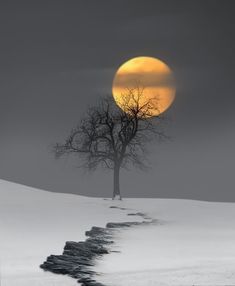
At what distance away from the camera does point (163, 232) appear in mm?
24594

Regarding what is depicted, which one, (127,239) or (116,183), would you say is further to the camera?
(116,183)

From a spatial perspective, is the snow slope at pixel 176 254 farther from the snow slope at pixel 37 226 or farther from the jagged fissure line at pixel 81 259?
the snow slope at pixel 37 226

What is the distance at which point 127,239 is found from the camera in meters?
21.4

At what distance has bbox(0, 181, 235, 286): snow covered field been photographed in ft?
39.8

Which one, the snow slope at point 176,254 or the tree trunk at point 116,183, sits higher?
the tree trunk at point 116,183

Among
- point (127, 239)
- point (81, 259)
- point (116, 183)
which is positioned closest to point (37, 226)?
point (127, 239)

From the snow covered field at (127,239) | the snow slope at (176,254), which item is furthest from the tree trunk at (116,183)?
the snow slope at (176,254)

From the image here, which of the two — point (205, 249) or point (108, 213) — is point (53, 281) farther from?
point (108, 213)

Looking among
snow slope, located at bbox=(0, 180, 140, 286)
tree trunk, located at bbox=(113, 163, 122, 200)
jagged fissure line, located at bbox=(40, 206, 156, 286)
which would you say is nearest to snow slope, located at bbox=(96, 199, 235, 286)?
jagged fissure line, located at bbox=(40, 206, 156, 286)

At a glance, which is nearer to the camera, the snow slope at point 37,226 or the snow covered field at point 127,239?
the snow covered field at point 127,239

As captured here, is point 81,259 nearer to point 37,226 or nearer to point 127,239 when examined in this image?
point 127,239

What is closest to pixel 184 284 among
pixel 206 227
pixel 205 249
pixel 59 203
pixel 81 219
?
pixel 205 249

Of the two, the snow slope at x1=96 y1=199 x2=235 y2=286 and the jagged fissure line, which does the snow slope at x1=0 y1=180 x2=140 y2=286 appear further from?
the snow slope at x1=96 y1=199 x2=235 y2=286

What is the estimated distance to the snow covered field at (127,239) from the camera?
12.1 m
